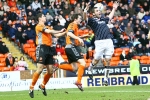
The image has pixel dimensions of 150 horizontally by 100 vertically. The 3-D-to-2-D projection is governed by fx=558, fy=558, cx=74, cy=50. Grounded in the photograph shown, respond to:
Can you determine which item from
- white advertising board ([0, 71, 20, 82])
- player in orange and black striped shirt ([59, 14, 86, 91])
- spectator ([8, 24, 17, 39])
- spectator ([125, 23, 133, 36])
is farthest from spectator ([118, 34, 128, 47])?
player in orange and black striped shirt ([59, 14, 86, 91])

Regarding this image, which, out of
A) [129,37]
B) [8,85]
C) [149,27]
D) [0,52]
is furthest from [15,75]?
[149,27]

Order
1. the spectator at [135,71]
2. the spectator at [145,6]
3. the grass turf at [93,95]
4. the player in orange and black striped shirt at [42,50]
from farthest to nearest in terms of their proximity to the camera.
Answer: the spectator at [145,6] → the spectator at [135,71] → the player in orange and black striped shirt at [42,50] → the grass turf at [93,95]

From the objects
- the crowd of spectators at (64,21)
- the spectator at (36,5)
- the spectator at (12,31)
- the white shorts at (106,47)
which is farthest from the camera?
the spectator at (36,5)

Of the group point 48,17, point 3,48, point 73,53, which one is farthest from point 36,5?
point 73,53

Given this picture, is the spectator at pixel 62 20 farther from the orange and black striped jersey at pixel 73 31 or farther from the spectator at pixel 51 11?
the orange and black striped jersey at pixel 73 31

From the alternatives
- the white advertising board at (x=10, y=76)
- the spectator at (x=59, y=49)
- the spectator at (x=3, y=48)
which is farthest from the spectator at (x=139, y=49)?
the white advertising board at (x=10, y=76)

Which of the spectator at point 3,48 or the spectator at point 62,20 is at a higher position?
the spectator at point 62,20

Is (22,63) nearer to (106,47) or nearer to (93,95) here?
(106,47)

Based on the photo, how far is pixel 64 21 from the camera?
32625 mm

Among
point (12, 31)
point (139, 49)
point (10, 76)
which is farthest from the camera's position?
point (139, 49)

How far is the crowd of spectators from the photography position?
31.0m

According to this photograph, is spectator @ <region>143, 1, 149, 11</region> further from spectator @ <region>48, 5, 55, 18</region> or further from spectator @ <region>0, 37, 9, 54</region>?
spectator @ <region>0, 37, 9, 54</region>

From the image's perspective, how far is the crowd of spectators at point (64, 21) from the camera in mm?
31016

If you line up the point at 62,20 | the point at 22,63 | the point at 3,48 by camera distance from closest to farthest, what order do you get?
the point at 22,63 < the point at 3,48 < the point at 62,20
